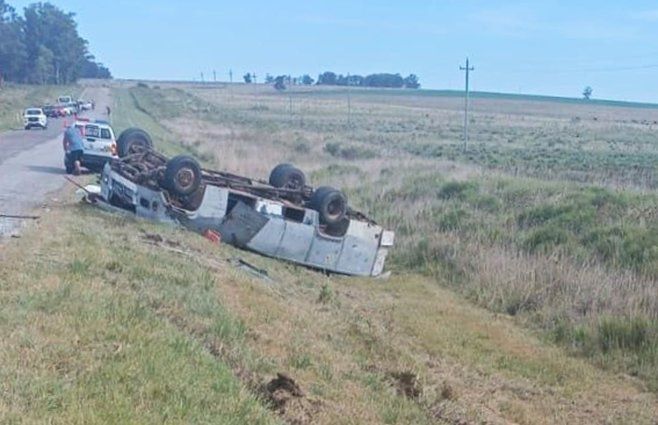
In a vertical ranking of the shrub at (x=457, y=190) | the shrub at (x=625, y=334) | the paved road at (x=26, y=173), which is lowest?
the shrub at (x=625, y=334)

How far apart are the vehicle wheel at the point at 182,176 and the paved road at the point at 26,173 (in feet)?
8.64

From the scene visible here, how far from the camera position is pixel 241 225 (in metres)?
15.3

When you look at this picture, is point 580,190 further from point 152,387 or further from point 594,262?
point 152,387

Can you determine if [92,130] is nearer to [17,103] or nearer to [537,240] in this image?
[537,240]

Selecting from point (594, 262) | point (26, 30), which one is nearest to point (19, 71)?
point (26, 30)

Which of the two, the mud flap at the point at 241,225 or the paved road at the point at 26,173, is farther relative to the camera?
the paved road at the point at 26,173

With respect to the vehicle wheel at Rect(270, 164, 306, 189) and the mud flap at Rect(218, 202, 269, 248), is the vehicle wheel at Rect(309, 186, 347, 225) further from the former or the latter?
the vehicle wheel at Rect(270, 164, 306, 189)

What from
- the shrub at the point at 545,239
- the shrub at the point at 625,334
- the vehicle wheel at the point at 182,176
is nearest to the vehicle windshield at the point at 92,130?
the vehicle wheel at the point at 182,176

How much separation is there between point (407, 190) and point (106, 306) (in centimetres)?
1672

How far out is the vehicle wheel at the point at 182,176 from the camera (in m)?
14.8

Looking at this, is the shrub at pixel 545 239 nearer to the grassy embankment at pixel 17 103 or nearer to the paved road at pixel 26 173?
the paved road at pixel 26 173

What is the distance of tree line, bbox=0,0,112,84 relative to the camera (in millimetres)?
117562

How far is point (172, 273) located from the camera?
10.1 metres

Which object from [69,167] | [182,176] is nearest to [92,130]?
[69,167]
